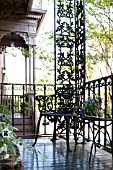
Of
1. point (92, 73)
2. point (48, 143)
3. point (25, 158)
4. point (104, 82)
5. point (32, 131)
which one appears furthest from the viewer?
point (92, 73)

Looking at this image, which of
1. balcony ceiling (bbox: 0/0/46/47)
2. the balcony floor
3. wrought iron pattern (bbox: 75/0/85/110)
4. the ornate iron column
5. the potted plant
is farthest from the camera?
balcony ceiling (bbox: 0/0/46/47)

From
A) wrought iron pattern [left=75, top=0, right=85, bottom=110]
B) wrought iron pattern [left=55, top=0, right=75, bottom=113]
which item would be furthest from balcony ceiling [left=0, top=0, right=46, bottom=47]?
wrought iron pattern [left=75, top=0, right=85, bottom=110]

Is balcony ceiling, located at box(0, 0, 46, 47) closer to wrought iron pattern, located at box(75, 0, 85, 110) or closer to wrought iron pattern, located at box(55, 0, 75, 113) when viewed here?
wrought iron pattern, located at box(55, 0, 75, 113)

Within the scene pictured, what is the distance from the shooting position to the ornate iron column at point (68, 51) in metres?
4.34

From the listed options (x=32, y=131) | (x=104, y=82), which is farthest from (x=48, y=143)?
(x=32, y=131)

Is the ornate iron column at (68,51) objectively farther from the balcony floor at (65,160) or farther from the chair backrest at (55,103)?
the balcony floor at (65,160)

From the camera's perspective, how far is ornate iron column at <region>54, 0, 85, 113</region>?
4340mm

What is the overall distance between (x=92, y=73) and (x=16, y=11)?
2.82 metres

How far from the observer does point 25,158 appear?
2908 millimetres

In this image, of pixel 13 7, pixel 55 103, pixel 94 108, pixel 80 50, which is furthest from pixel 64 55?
pixel 13 7

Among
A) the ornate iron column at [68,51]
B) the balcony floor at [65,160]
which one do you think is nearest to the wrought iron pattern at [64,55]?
the ornate iron column at [68,51]

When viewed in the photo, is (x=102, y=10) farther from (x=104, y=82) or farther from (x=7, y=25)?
(x=104, y=82)

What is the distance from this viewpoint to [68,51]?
14.7ft

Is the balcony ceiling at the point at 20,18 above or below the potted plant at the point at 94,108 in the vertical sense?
above
